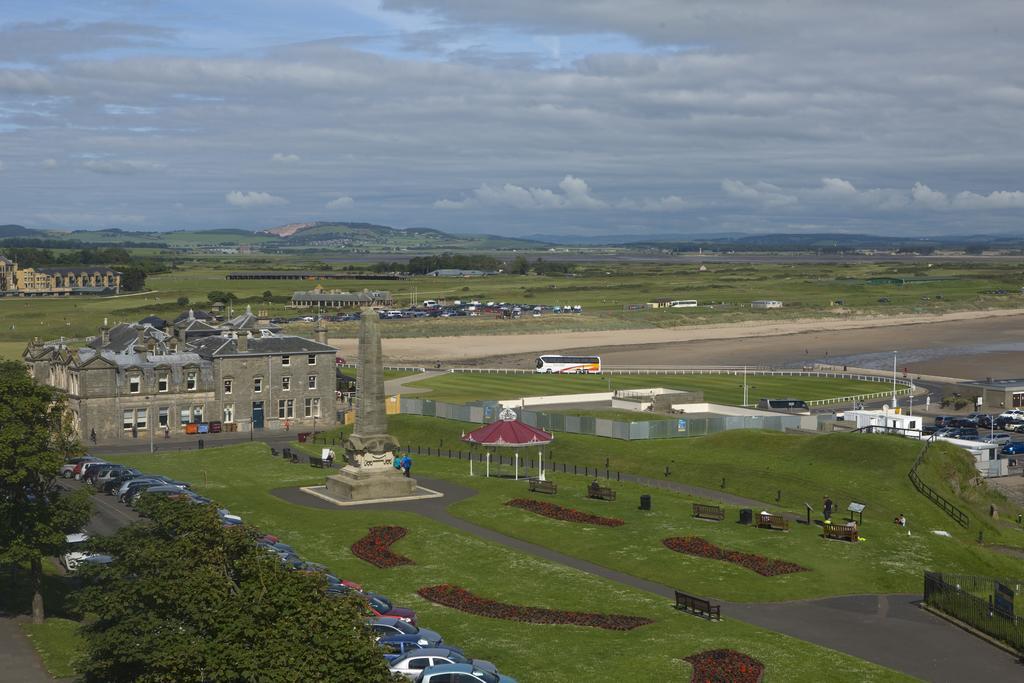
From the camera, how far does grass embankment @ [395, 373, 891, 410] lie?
105 metres

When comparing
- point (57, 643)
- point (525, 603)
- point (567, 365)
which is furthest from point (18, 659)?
point (567, 365)

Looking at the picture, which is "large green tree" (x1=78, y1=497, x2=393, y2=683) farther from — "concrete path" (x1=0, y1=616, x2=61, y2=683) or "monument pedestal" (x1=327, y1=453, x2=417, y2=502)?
"monument pedestal" (x1=327, y1=453, x2=417, y2=502)

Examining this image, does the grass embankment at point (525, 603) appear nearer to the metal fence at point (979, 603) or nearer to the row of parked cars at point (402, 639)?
the row of parked cars at point (402, 639)

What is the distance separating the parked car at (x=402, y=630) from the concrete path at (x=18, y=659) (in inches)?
384

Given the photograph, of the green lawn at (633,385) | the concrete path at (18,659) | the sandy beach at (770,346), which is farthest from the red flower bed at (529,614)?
the sandy beach at (770,346)

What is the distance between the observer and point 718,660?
33.8 meters

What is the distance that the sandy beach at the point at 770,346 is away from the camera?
141750 mm

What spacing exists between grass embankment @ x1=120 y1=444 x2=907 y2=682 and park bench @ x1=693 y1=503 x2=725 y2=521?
33.6 feet

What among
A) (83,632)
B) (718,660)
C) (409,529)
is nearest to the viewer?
(83,632)

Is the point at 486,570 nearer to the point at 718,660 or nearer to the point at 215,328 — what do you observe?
the point at 718,660

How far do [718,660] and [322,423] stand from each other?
6154 cm

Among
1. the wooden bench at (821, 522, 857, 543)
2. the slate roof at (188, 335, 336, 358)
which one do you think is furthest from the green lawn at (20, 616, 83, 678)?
the slate roof at (188, 335, 336, 358)

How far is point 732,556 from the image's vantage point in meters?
46.2

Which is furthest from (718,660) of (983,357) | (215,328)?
(983,357)
